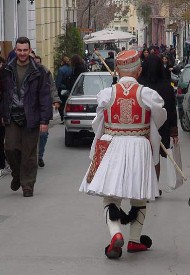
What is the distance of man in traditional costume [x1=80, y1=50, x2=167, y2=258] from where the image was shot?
823 cm

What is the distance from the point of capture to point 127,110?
8352 millimetres

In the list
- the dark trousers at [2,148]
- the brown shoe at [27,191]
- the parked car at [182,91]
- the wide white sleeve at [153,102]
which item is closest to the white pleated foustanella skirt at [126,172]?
the wide white sleeve at [153,102]

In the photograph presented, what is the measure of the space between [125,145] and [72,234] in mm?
1830

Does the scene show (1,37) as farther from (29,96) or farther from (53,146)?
(29,96)

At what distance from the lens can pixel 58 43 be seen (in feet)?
120

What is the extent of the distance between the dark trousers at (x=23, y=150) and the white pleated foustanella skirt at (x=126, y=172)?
12.5 ft

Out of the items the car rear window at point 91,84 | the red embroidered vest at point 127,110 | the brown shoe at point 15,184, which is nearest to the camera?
the red embroidered vest at point 127,110

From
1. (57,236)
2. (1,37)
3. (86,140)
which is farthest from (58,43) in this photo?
(57,236)

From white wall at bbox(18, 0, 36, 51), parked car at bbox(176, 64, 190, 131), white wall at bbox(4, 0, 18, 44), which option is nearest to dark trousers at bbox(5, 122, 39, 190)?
parked car at bbox(176, 64, 190, 131)

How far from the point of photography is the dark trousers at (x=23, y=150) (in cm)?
1205

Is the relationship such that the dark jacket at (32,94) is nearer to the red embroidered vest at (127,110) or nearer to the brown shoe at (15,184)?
the brown shoe at (15,184)

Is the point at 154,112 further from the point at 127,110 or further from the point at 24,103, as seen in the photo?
the point at 24,103

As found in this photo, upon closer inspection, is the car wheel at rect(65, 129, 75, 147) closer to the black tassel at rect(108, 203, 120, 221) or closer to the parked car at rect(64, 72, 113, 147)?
the parked car at rect(64, 72, 113, 147)

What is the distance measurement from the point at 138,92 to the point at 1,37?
2027cm
